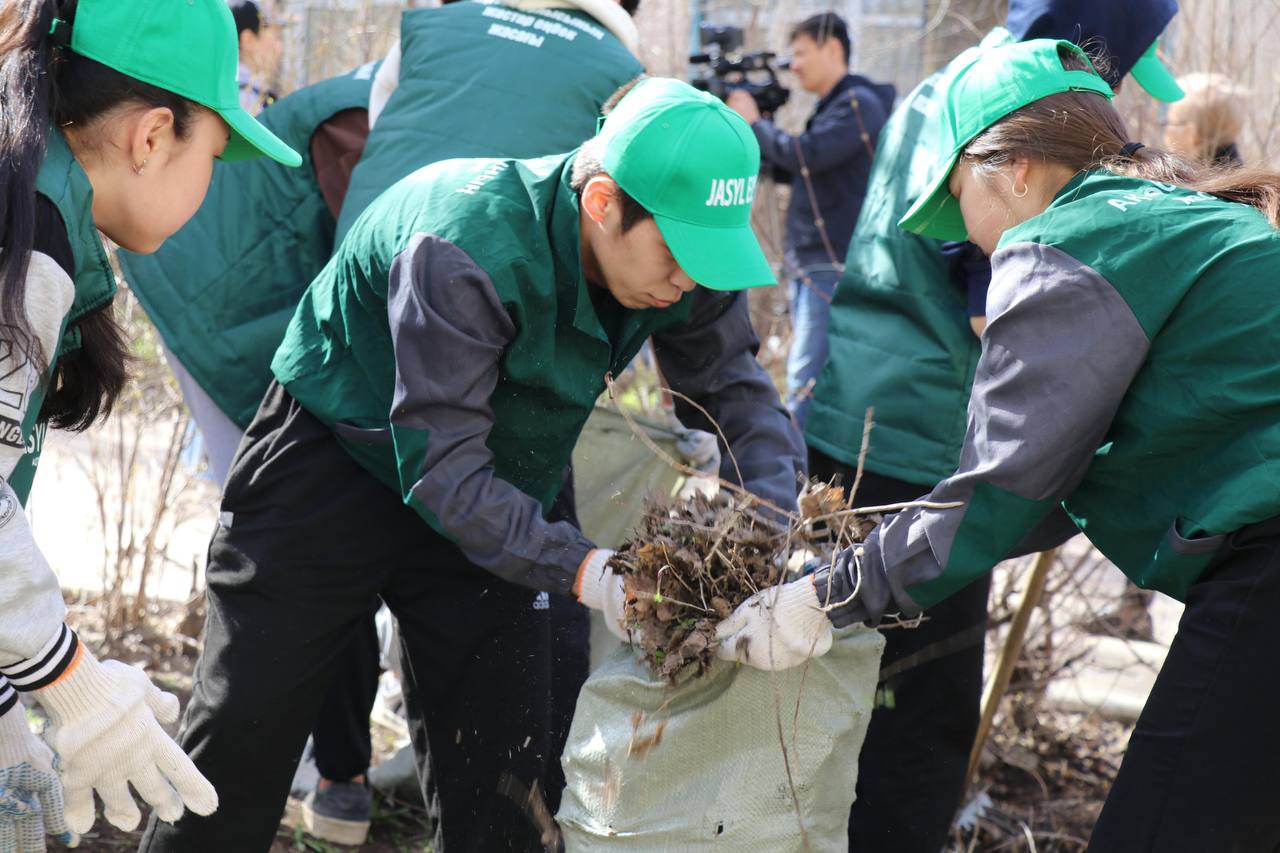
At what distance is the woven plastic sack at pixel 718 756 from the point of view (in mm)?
2273

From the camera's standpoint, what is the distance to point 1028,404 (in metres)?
1.95

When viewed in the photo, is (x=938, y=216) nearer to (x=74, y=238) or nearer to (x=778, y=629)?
(x=778, y=629)

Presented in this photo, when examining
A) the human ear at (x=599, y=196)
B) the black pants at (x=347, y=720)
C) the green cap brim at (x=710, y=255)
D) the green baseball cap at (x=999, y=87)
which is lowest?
the black pants at (x=347, y=720)

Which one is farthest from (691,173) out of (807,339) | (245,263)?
(807,339)

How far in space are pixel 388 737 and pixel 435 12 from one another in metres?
2.14

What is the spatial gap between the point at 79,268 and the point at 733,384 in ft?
4.70

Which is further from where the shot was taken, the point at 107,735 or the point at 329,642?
the point at 329,642

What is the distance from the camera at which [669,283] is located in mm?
2412

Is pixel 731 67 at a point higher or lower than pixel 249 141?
lower

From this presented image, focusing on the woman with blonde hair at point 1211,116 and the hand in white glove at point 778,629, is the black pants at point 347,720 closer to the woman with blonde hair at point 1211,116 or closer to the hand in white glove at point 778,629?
the hand in white glove at point 778,629

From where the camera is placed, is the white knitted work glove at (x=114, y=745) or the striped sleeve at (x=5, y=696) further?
the striped sleeve at (x=5, y=696)

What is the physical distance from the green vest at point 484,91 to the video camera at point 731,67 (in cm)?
193

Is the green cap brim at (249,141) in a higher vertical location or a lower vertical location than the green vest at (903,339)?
higher

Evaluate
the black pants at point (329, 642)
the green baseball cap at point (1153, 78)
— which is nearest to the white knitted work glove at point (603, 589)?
the black pants at point (329, 642)
